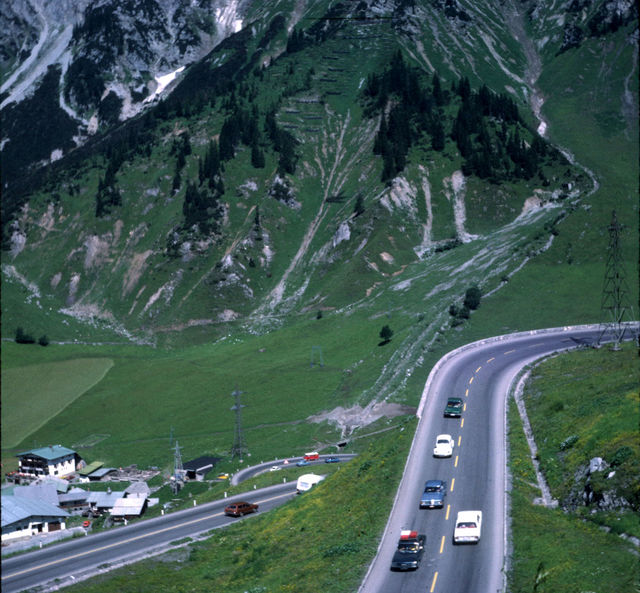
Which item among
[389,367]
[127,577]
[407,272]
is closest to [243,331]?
[407,272]

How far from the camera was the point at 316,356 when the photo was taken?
492ft

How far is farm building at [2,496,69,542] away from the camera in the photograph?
2280 centimetres

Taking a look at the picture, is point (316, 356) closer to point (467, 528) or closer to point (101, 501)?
point (101, 501)

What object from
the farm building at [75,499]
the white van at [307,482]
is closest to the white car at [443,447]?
the white van at [307,482]

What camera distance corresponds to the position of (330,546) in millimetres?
48156

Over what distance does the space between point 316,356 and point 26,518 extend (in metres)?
117

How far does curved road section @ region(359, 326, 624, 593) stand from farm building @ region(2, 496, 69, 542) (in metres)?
19.5

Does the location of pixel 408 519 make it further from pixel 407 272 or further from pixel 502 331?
pixel 407 272

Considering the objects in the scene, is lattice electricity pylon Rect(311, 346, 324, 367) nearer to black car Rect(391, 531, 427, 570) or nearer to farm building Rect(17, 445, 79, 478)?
farm building Rect(17, 445, 79, 478)

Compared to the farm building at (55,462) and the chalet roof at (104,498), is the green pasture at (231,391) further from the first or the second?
the chalet roof at (104,498)

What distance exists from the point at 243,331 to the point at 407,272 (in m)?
49.4

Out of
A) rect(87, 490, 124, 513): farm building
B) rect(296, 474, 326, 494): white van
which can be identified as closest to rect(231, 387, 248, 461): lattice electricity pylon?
rect(87, 490, 124, 513): farm building

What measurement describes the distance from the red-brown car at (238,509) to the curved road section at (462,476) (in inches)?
751

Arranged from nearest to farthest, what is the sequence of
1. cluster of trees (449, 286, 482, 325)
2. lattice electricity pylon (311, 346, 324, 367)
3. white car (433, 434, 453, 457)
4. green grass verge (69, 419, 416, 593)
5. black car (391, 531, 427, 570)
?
black car (391, 531, 427, 570), green grass verge (69, 419, 416, 593), white car (433, 434, 453, 457), cluster of trees (449, 286, 482, 325), lattice electricity pylon (311, 346, 324, 367)
